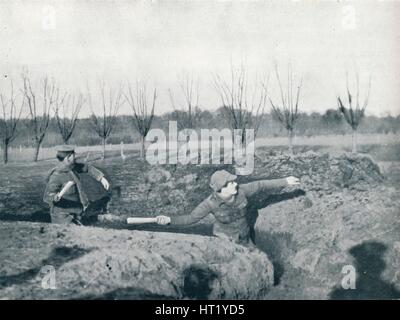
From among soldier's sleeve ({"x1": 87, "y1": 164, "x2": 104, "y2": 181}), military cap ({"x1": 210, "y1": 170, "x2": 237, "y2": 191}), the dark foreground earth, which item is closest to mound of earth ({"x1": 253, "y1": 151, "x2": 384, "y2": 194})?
the dark foreground earth

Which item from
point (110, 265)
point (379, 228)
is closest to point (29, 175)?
point (110, 265)

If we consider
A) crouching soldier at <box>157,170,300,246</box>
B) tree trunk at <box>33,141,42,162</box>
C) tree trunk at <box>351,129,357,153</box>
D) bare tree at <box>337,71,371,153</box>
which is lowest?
crouching soldier at <box>157,170,300,246</box>

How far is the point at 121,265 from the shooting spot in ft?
16.7

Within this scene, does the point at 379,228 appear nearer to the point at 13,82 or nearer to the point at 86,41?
the point at 86,41

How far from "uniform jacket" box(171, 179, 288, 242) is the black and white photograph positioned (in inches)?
1.0

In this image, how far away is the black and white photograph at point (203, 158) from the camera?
5.40 metres

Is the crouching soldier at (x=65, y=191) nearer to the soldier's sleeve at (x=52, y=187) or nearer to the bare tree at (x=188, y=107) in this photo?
the soldier's sleeve at (x=52, y=187)

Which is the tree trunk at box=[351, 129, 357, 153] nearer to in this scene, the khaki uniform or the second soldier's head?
the khaki uniform

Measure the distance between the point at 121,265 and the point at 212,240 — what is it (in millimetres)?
1470

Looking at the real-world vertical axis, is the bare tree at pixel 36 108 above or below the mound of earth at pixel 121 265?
above

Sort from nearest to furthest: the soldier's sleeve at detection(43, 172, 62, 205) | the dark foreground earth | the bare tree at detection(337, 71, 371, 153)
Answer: the dark foreground earth
the soldier's sleeve at detection(43, 172, 62, 205)
the bare tree at detection(337, 71, 371, 153)

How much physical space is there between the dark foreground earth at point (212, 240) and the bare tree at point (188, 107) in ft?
3.90

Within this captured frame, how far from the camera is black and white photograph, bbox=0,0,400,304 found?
5.40 meters

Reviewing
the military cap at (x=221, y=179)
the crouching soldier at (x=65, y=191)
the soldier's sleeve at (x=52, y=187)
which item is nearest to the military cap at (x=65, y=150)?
the crouching soldier at (x=65, y=191)
